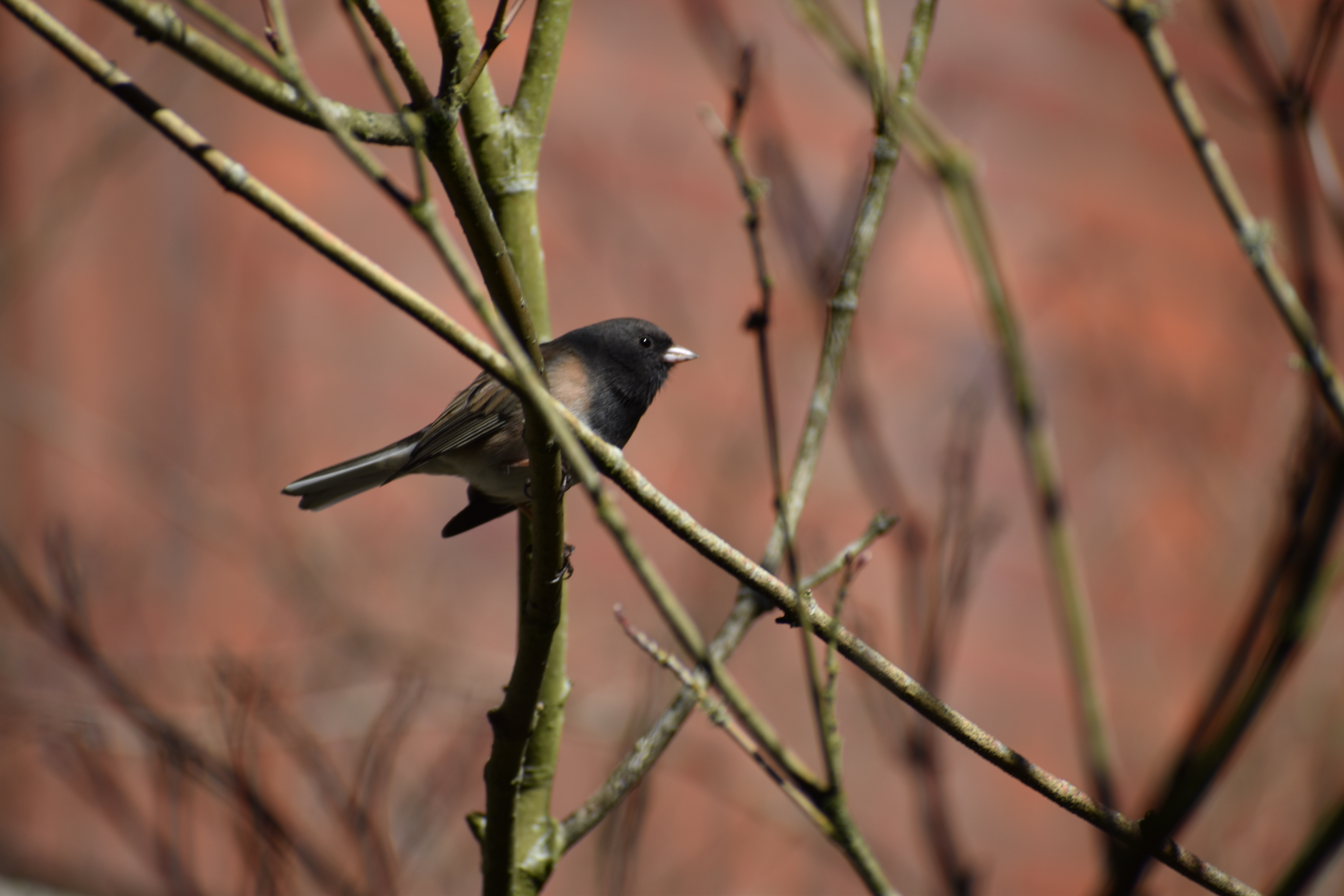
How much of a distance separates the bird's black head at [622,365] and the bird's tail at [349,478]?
19.0 inches

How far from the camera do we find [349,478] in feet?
8.02

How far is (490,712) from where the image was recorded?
1.46 m

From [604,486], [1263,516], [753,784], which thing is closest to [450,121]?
[604,486]

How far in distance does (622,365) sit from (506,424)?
34 cm

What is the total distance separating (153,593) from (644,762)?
123 inches

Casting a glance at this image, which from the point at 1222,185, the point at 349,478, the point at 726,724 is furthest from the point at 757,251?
the point at 349,478

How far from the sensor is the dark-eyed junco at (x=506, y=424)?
7.88 ft

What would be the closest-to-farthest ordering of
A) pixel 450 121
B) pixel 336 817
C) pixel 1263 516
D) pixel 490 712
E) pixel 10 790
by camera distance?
1. pixel 450 121
2. pixel 490 712
3. pixel 336 817
4. pixel 10 790
5. pixel 1263 516

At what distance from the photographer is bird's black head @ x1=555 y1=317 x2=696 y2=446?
2414 mm

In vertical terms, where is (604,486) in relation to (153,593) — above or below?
above

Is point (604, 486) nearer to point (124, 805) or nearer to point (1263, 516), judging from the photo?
point (124, 805)

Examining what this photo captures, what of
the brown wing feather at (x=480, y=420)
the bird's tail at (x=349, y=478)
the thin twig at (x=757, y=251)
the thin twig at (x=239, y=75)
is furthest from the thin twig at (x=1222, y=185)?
the bird's tail at (x=349, y=478)

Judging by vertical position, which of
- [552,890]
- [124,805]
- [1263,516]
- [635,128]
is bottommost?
[552,890]

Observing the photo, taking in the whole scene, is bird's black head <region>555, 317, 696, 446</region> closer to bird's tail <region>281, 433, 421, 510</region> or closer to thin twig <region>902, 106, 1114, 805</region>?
bird's tail <region>281, 433, 421, 510</region>
